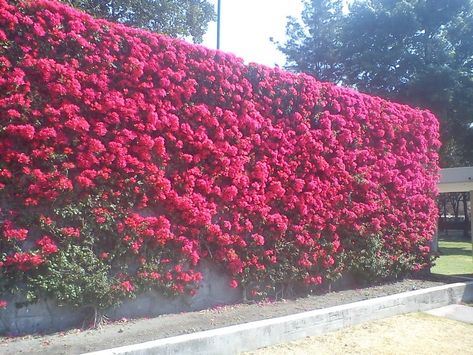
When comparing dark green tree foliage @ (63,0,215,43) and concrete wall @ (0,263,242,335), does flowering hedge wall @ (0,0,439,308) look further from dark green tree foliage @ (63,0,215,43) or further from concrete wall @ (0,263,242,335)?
dark green tree foliage @ (63,0,215,43)

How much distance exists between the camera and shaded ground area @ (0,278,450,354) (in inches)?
193

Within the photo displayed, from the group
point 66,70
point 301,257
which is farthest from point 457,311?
point 66,70

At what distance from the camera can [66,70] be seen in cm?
539

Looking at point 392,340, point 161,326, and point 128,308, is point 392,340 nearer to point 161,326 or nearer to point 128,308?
point 161,326

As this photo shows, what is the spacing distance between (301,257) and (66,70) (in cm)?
440

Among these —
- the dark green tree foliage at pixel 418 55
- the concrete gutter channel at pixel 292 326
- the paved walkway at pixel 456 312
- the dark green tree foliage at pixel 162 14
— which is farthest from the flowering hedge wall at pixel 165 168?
the dark green tree foliage at pixel 162 14

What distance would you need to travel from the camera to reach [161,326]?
5801 mm

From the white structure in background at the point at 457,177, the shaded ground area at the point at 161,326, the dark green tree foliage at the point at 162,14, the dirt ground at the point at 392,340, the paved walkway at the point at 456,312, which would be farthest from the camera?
the dark green tree foliage at the point at 162,14

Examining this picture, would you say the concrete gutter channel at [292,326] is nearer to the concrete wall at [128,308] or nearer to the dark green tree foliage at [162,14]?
the concrete wall at [128,308]

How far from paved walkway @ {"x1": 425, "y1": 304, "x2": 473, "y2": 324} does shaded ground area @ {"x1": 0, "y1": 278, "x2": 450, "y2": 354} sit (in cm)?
82

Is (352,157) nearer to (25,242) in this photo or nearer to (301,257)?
(301,257)

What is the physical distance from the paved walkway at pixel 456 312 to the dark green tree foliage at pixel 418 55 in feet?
34.7

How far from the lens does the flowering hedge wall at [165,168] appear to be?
16.9 feet

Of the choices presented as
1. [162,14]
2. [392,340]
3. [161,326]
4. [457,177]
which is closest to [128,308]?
[161,326]
